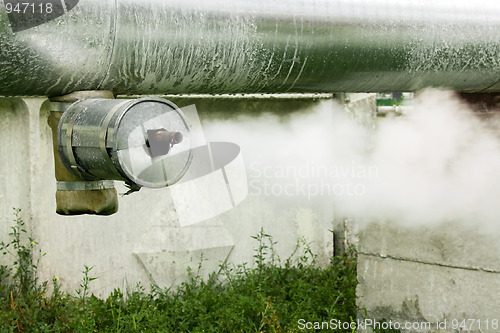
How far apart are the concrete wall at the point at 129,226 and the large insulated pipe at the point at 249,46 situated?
2.95 metres

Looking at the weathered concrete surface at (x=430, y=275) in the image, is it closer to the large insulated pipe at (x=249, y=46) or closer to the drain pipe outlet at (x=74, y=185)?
the large insulated pipe at (x=249, y=46)

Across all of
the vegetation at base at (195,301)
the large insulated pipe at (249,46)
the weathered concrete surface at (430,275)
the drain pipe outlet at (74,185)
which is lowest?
the vegetation at base at (195,301)

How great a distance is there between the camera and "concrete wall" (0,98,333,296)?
489 centimetres

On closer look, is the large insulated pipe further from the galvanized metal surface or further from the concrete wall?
the concrete wall

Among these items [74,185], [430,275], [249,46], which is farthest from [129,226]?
[249,46]

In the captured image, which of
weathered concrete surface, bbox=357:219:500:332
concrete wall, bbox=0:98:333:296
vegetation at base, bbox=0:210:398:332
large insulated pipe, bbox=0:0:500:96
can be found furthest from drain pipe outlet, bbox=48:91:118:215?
concrete wall, bbox=0:98:333:296

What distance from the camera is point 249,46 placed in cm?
224

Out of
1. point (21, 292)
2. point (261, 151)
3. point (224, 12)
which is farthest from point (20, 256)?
point (224, 12)

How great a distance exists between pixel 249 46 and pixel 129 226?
3.38m

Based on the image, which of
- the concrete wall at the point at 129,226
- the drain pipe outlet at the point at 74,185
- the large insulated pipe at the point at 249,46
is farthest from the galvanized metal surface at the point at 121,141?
the concrete wall at the point at 129,226

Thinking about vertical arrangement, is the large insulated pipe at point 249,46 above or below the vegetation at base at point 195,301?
above

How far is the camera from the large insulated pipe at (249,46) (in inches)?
75.3

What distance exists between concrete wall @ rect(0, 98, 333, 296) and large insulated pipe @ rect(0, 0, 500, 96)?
2.95 metres

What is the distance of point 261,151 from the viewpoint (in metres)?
5.88
